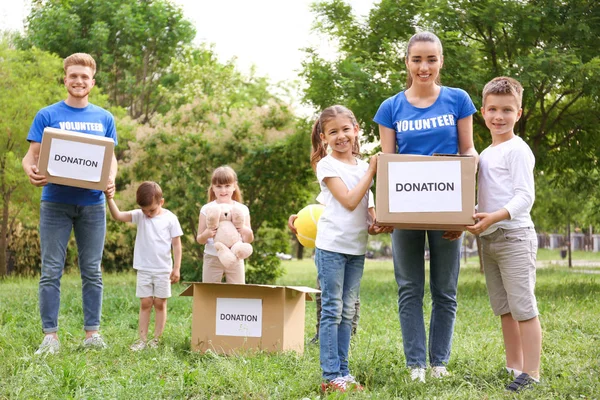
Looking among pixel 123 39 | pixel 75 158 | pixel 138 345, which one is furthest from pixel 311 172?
pixel 123 39

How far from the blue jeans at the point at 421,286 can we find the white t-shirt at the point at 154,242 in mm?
2286

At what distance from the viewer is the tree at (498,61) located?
37.3 ft

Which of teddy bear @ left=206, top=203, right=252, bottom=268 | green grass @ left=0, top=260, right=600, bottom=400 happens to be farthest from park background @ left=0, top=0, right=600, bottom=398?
teddy bear @ left=206, top=203, right=252, bottom=268

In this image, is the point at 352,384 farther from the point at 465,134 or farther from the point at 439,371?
the point at 465,134

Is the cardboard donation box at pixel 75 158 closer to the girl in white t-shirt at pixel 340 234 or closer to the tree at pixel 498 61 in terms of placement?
the girl in white t-shirt at pixel 340 234

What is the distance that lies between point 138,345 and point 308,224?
160 centimetres

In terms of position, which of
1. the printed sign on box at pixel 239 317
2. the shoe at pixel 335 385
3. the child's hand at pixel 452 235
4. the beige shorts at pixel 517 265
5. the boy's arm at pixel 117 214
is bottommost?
the shoe at pixel 335 385

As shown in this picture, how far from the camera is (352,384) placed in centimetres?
400

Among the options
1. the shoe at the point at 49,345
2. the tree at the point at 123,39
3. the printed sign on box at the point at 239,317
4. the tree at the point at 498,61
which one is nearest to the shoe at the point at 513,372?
the printed sign on box at the point at 239,317

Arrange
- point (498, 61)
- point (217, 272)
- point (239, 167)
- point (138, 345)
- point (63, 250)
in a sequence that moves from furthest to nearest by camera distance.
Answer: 1. point (239, 167)
2. point (498, 61)
3. point (217, 272)
4. point (138, 345)
5. point (63, 250)

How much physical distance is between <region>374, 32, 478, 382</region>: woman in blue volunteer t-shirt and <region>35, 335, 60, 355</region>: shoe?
8.06ft

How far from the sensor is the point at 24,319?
716cm

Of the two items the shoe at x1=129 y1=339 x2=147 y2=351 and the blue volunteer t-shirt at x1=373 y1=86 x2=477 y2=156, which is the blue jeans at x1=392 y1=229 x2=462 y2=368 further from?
the shoe at x1=129 y1=339 x2=147 y2=351

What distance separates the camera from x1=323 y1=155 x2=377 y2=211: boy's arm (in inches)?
161
